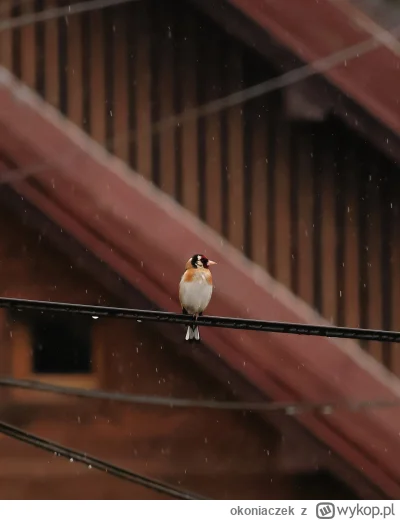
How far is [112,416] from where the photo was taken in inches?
230

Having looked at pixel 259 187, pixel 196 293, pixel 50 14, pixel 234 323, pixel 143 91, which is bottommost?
pixel 234 323

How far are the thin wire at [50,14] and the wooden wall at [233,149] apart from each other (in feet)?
0.13

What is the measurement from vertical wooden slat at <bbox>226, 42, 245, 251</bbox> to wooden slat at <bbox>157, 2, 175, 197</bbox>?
0.33 m

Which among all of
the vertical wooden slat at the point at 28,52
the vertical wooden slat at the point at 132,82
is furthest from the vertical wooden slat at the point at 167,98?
the vertical wooden slat at the point at 28,52

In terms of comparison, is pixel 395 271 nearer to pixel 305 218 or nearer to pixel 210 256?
pixel 305 218

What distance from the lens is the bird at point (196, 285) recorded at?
186 inches

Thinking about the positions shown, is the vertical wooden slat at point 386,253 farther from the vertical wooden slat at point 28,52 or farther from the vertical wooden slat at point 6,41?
the vertical wooden slat at point 6,41

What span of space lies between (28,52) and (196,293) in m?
1.81

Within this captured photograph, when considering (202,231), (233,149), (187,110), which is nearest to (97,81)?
(187,110)

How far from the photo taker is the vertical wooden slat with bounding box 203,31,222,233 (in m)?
5.46

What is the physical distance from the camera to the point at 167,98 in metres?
5.55

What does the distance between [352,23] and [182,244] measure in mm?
1364
